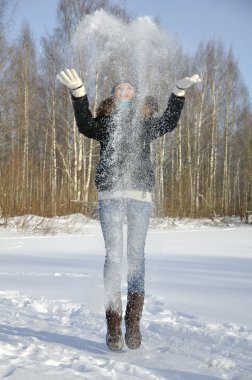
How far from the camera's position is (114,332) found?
1.85 meters

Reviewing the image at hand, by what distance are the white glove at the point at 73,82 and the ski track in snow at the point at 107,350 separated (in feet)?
3.64

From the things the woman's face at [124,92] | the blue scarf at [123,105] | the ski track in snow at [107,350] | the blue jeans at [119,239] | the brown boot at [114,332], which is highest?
the woman's face at [124,92]

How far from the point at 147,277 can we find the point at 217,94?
49.9 feet

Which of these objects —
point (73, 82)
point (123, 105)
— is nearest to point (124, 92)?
point (123, 105)

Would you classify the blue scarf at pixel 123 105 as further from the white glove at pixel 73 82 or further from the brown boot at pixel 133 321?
the brown boot at pixel 133 321

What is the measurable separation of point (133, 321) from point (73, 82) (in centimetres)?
108

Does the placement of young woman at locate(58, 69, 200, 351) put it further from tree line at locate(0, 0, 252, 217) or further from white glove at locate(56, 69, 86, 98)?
tree line at locate(0, 0, 252, 217)

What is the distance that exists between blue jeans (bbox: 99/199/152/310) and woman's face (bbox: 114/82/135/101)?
47 centimetres

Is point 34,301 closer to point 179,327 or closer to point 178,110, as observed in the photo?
point 179,327

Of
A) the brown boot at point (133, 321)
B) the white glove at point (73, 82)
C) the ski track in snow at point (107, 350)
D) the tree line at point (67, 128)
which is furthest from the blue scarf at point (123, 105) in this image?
the tree line at point (67, 128)

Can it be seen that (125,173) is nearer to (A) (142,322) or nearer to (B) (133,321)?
(B) (133,321)

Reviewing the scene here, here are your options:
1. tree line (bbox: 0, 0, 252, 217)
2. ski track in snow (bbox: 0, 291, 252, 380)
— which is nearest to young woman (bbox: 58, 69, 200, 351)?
ski track in snow (bbox: 0, 291, 252, 380)

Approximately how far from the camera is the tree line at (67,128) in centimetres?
985

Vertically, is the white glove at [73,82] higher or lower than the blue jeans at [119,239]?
higher
